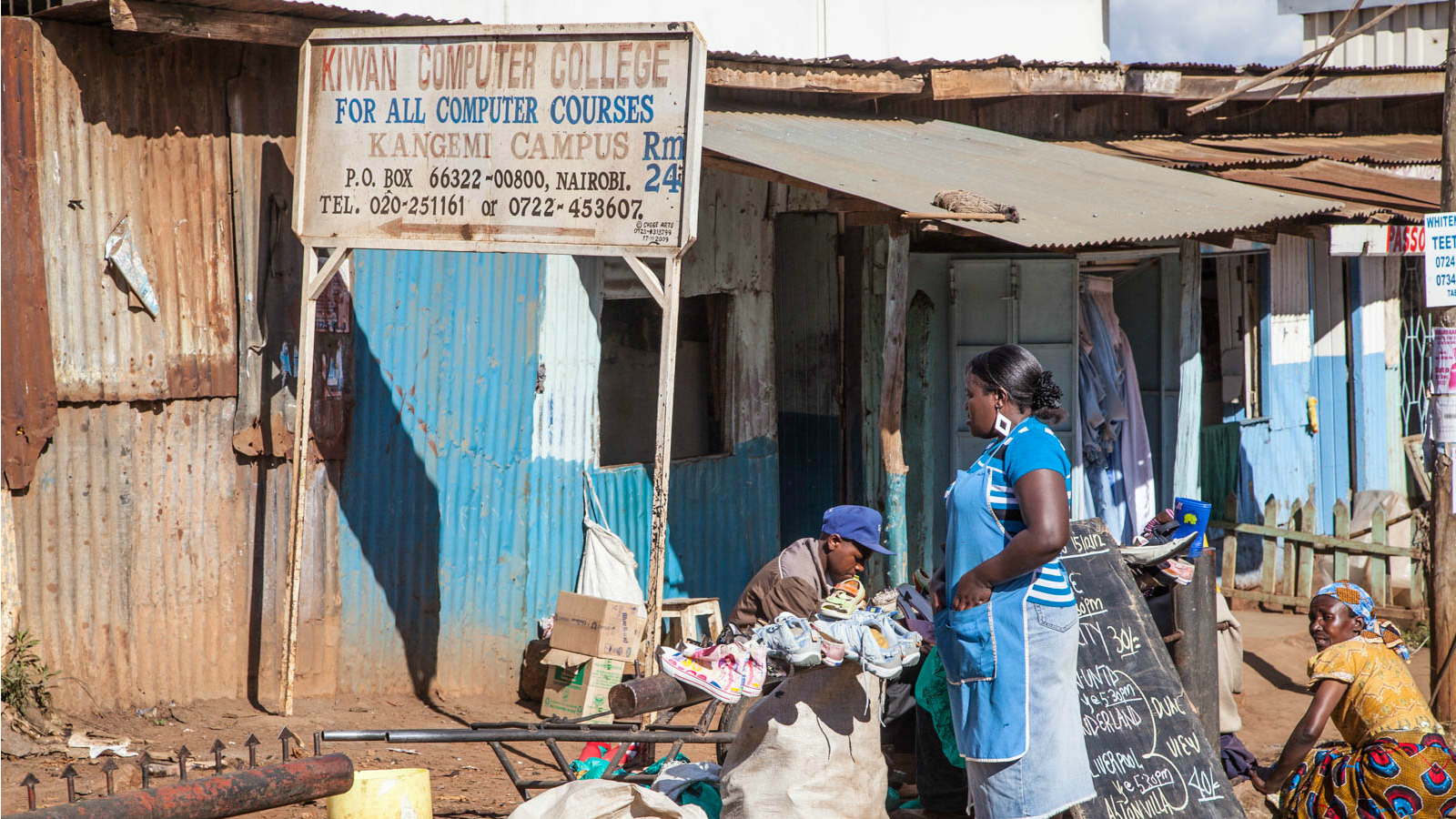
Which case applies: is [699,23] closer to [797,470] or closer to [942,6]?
[942,6]

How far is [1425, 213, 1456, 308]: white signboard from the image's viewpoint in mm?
6316

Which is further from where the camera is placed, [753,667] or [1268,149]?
[1268,149]

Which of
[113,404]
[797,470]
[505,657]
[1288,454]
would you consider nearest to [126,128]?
[113,404]

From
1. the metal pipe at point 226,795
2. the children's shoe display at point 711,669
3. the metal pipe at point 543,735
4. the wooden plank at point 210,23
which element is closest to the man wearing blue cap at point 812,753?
the metal pipe at point 543,735

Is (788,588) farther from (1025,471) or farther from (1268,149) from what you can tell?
(1268,149)

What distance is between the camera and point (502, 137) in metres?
5.69

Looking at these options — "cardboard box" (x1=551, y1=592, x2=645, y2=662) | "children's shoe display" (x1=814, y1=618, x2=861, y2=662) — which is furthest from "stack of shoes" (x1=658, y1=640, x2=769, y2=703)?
"cardboard box" (x1=551, y1=592, x2=645, y2=662)

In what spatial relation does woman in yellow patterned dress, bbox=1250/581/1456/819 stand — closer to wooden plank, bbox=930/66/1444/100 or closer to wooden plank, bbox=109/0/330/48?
wooden plank, bbox=109/0/330/48

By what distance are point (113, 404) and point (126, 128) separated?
3.92 feet

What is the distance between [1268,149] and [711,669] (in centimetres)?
859

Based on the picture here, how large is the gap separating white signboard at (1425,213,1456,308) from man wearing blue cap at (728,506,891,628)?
3.19m

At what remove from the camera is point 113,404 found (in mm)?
5762

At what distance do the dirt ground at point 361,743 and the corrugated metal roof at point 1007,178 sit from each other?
2.62 m

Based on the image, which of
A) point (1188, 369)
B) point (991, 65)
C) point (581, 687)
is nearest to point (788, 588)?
point (581, 687)
